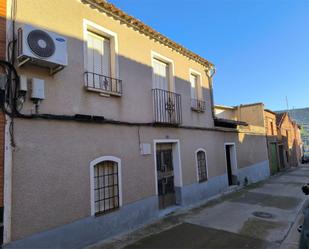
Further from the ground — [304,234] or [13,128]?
[13,128]

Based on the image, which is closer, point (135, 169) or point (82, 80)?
point (82, 80)

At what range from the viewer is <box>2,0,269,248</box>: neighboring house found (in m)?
4.61

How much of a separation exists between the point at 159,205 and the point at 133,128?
9.73 ft

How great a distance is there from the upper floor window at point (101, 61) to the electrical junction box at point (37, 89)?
1.18 metres

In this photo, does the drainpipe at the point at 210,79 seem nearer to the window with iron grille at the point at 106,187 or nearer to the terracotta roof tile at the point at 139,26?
the terracotta roof tile at the point at 139,26

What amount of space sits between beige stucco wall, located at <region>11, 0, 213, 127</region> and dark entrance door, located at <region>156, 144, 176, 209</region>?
1454 mm

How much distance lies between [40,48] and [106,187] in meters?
3.61

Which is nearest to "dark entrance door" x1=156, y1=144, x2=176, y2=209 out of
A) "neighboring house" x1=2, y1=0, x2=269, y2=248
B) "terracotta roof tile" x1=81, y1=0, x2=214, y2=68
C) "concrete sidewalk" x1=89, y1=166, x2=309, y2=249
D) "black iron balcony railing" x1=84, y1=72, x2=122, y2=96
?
"neighboring house" x1=2, y1=0, x2=269, y2=248

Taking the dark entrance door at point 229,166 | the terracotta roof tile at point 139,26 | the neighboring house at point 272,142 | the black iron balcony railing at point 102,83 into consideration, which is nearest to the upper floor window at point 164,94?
the terracotta roof tile at point 139,26

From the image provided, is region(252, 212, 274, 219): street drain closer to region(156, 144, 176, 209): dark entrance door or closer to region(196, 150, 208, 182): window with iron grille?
region(196, 150, 208, 182): window with iron grille

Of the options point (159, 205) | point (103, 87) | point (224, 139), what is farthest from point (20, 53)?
point (224, 139)

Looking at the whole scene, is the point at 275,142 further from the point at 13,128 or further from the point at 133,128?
the point at 13,128

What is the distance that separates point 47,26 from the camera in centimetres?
525

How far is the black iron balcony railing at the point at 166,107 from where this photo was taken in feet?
26.1
